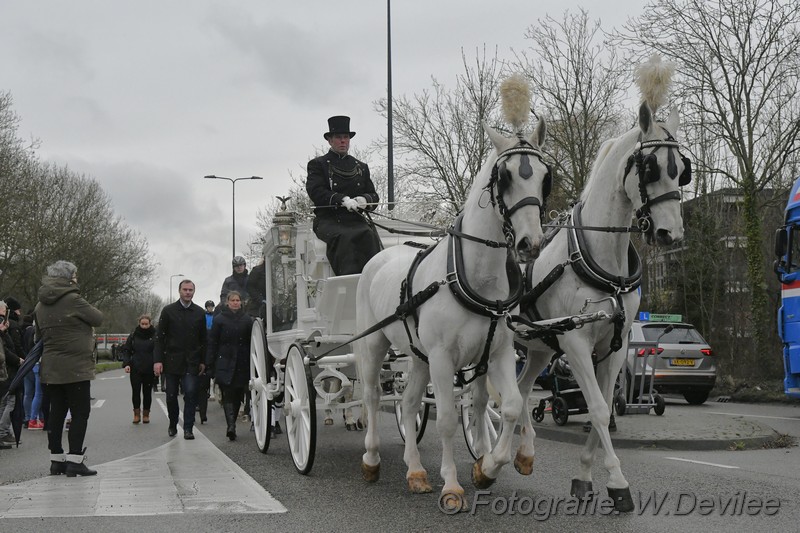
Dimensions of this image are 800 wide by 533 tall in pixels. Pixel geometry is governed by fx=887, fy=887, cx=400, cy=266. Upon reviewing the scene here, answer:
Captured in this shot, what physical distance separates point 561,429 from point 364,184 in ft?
13.9

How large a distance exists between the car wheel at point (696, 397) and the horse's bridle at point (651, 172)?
43.7 ft

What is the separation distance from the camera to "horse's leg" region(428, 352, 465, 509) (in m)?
5.88

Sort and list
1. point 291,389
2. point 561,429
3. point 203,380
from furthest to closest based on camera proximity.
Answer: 1. point 203,380
2. point 561,429
3. point 291,389

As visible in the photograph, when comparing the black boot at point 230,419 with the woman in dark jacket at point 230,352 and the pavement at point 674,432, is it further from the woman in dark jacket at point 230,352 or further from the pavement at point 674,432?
the pavement at point 674,432

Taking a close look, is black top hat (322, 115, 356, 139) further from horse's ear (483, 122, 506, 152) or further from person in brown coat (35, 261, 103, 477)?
horse's ear (483, 122, 506, 152)

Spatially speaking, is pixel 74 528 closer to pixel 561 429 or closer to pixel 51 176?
pixel 561 429

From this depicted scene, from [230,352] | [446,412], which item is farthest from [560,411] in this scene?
[446,412]

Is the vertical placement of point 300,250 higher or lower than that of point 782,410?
higher

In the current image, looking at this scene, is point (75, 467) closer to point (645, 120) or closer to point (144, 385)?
point (645, 120)

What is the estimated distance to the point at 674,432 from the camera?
1065cm

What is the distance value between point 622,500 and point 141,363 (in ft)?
35.6

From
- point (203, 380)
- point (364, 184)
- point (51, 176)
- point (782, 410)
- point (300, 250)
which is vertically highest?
point (51, 176)

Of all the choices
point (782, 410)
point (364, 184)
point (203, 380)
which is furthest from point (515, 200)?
point (782, 410)

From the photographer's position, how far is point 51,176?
4578 centimetres
